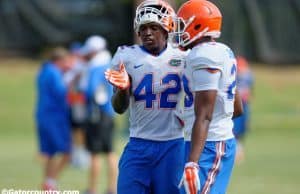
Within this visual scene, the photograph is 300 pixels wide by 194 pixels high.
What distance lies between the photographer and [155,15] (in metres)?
7.80

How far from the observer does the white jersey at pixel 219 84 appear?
7.27m

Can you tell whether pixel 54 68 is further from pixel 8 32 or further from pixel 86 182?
pixel 8 32

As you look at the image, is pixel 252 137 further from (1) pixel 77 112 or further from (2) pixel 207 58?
(2) pixel 207 58

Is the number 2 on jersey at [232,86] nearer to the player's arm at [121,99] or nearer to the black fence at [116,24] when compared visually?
the player's arm at [121,99]

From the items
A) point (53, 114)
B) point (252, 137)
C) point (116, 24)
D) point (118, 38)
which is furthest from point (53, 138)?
point (116, 24)

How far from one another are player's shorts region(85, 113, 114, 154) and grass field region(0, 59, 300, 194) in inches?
22.8

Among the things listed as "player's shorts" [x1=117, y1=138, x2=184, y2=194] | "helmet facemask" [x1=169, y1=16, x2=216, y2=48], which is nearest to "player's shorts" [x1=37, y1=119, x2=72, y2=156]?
"player's shorts" [x1=117, y1=138, x2=184, y2=194]

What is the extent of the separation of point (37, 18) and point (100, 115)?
22301 mm

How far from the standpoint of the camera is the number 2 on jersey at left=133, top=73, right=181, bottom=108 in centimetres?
790

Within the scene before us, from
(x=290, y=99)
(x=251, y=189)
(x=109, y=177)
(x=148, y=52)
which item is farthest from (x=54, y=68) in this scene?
(x=290, y=99)

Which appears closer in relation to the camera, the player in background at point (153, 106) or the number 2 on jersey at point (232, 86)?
the number 2 on jersey at point (232, 86)

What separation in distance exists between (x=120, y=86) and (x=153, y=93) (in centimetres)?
41

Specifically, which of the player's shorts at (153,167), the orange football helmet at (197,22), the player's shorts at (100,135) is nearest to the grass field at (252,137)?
the player's shorts at (100,135)

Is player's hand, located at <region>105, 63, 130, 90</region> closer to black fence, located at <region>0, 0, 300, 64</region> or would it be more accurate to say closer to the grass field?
the grass field
